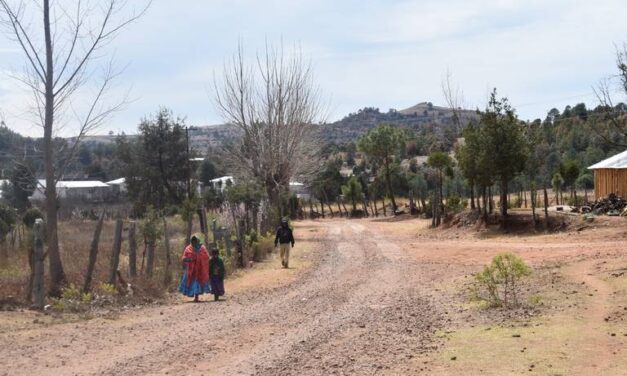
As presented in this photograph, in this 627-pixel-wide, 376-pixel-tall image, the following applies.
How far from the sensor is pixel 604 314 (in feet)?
Answer: 35.1

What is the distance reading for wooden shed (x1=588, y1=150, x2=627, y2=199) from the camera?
3341cm

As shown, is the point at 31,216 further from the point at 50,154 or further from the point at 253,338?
the point at 253,338

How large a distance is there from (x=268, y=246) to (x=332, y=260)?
271 centimetres

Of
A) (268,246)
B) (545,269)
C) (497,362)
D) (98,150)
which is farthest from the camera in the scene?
(98,150)

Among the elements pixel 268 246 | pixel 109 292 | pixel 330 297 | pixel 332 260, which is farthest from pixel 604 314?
pixel 268 246

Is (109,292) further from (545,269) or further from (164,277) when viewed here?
(545,269)

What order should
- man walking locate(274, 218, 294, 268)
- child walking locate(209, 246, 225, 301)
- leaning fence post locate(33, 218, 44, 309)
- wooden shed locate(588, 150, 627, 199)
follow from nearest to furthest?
1. leaning fence post locate(33, 218, 44, 309)
2. child walking locate(209, 246, 225, 301)
3. man walking locate(274, 218, 294, 268)
4. wooden shed locate(588, 150, 627, 199)

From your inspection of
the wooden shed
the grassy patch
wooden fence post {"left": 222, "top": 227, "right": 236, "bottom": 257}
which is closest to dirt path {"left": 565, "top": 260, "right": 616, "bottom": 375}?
the grassy patch

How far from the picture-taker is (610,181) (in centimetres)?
3453

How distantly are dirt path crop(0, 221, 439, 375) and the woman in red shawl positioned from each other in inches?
28.5

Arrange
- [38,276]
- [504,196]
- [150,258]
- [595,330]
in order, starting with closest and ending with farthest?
[595,330], [38,276], [150,258], [504,196]

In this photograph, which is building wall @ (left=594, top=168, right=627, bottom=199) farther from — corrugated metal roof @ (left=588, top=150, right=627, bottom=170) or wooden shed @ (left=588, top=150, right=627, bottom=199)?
corrugated metal roof @ (left=588, top=150, right=627, bottom=170)

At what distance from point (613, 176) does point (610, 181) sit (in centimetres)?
35

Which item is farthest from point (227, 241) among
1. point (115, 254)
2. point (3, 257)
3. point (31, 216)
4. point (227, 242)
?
point (31, 216)
